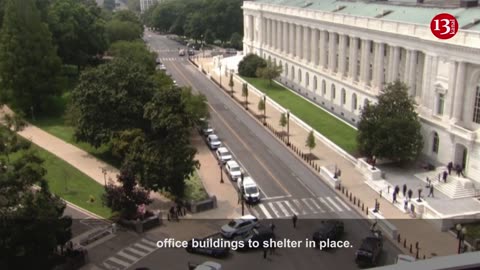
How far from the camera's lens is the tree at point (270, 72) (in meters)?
97.4

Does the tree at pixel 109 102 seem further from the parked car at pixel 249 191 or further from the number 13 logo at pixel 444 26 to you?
the number 13 logo at pixel 444 26

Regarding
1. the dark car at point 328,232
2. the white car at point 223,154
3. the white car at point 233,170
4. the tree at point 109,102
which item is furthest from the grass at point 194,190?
the dark car at point 328,232

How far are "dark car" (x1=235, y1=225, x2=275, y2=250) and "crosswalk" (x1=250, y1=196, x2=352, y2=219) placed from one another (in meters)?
5.03

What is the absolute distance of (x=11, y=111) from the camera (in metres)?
74.4

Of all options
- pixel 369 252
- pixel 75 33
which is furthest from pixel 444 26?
pixel 75 33

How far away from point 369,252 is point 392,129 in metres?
19.6

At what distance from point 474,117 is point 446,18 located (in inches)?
443

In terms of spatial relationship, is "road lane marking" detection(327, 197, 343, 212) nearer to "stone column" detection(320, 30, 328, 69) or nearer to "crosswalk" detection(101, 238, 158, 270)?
"crosswalk" detection(101, 238, 158, 270)

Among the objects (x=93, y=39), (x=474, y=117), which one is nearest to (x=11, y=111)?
(x=93, y=39)

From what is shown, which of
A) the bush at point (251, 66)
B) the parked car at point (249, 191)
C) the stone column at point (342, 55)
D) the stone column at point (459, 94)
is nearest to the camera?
the parked car at point (249, 191)

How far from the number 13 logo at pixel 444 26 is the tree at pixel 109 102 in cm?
3065

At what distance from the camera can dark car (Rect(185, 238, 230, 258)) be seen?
1463 inches

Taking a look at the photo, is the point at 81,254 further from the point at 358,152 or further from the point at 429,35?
the point at 429,35

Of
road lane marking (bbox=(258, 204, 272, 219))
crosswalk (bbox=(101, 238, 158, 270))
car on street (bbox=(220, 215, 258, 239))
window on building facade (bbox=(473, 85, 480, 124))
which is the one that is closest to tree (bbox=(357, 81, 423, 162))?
window on building facade (bbox=(473, 85, 480, 124))
